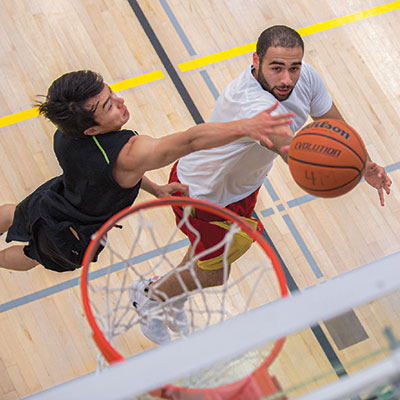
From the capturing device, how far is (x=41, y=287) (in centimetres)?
385

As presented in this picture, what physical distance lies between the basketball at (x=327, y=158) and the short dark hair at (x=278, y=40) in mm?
490

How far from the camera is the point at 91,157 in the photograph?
2752 millimetres

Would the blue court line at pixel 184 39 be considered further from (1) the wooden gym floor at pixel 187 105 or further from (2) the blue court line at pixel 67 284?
(2) the blue court line at pixel 67 284

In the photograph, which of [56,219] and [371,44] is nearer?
[56,219]

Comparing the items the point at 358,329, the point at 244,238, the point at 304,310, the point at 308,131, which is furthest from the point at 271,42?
the point at 358,329

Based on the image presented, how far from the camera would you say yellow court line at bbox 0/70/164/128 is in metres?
4.35

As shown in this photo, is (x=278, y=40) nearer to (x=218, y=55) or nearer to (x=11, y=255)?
(x=218, y=55)

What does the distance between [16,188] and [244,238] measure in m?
1.88

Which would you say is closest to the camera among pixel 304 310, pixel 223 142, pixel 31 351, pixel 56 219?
pixel 304 310

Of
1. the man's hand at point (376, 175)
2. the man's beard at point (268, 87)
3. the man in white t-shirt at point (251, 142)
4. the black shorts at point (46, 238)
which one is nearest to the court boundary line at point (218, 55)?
the black shorts at point (46, 238)

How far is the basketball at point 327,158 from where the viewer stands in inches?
102

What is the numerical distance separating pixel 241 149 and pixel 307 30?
2.48m

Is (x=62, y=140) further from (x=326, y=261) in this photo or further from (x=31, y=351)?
(x=326, y=261)

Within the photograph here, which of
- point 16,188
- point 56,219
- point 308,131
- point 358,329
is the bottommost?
point 358,329
